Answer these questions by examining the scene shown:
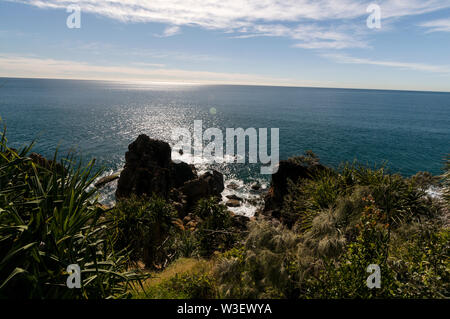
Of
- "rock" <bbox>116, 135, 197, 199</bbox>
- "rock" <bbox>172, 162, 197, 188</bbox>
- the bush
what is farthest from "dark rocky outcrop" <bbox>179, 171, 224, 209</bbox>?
the bush

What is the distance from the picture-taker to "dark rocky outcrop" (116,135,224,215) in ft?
118

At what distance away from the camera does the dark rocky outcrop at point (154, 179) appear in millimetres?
36094

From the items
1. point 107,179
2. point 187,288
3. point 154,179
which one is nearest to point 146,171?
point 154,179

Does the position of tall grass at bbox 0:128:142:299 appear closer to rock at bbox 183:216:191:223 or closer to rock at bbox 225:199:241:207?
rock at bbox 183:216:191:223

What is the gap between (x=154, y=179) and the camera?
3597 centimetres

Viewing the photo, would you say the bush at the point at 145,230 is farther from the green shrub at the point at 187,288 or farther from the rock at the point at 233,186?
the rock at the point at 233,186

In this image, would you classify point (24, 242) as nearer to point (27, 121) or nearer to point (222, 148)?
point (222, 148)

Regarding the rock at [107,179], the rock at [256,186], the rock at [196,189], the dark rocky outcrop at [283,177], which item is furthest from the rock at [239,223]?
the rock at [107,179]

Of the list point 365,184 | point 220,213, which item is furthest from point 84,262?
point 220,213

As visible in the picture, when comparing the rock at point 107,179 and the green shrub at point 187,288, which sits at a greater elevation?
the green shrub at point 187,288

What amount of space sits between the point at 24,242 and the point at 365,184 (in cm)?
1323

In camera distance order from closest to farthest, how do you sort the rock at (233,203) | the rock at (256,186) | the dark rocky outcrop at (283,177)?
the dark rocky outcrop at (283,177), the rock at (233,203), the rock at (256,186)

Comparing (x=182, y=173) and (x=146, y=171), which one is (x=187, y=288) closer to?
(x=146, y=171)

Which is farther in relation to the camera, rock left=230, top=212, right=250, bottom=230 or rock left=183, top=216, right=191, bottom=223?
rock left=183, top=216, right=191, bottom=223
